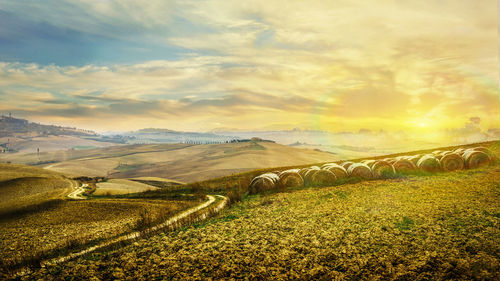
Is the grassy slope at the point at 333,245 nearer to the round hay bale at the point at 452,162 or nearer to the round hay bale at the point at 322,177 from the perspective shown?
the round hay bale at the point at 322,177

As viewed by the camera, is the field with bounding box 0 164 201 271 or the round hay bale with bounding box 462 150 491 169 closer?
the field with bounding box 0 164 201 271

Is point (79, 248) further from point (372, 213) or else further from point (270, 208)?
point (372, 213)

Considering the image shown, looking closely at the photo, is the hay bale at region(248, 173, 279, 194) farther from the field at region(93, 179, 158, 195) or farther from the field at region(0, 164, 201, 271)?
the field at region(93, 179, 158, 195)

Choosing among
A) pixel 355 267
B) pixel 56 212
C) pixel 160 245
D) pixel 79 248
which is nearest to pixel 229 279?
pixel 355 267

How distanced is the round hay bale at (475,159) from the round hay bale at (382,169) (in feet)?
24.0

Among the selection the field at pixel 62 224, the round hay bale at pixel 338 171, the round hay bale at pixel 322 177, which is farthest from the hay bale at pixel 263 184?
the field at pixel 62 224

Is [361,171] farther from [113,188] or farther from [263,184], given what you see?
[113,188]

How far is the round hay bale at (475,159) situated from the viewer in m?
27.5

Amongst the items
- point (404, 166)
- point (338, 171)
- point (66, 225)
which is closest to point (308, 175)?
point (338, 171)

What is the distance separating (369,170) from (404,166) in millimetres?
3763

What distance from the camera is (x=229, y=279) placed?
8.27m

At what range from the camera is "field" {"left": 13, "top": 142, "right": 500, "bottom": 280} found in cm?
844

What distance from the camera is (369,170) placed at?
2642 centimetres

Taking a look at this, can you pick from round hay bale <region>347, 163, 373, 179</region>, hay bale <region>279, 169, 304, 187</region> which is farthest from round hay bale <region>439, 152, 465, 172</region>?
hay bale <region>279, 169, 304, 187</region>
